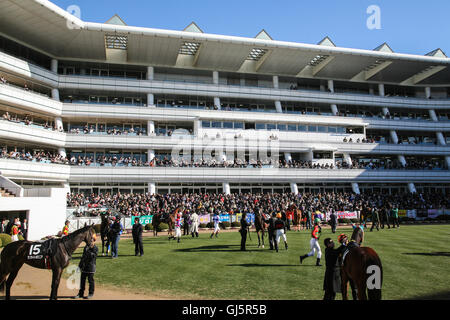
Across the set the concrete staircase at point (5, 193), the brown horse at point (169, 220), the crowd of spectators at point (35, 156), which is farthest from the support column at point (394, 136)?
the concrete staircase at point (5, 193)

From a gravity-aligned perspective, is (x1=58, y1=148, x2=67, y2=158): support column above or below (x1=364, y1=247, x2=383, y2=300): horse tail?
above

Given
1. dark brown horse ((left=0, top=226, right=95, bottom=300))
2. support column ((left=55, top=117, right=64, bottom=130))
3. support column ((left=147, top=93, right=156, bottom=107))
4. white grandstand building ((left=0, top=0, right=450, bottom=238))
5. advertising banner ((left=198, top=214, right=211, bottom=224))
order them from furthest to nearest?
support column ((left=147, top=93, right=156, bottom=107)), support column ((left=55, top=117, right=64, bottom=130)), white grandstand building ((left=0, top=0, right=450, bottom=238)), advertising banner ((left=198, top=214, right=211, bottom=224)), dark brown horse ((left=0, top=226, right=95, bottom=300))

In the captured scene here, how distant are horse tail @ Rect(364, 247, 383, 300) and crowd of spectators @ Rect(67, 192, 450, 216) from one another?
69.9 ft

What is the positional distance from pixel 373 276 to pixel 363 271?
0.24 metres

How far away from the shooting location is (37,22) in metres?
32.5

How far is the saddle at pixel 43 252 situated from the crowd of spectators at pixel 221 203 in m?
19.5

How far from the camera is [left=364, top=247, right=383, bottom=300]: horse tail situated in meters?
6.26

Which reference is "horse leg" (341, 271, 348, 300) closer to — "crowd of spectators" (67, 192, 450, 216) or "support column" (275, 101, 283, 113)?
"crowd of spectators" (67, 192, 450, 216)

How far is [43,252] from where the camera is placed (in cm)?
827

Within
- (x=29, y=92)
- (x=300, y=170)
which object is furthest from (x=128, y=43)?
(x=300, y=170)

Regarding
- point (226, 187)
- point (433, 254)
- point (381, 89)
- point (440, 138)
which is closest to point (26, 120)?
point (226, 187)

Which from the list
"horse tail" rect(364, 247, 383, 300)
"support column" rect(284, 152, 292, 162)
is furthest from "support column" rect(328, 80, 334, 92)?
"horse tail" rect(364, 247, 383, 300)

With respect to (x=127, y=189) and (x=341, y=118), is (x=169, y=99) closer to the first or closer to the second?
(x=127, y=189)

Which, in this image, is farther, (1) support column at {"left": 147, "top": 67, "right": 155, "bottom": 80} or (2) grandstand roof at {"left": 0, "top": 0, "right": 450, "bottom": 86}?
(1) support column at {"left": 147, "top": 67, "right": 155, "bottom": 80}
